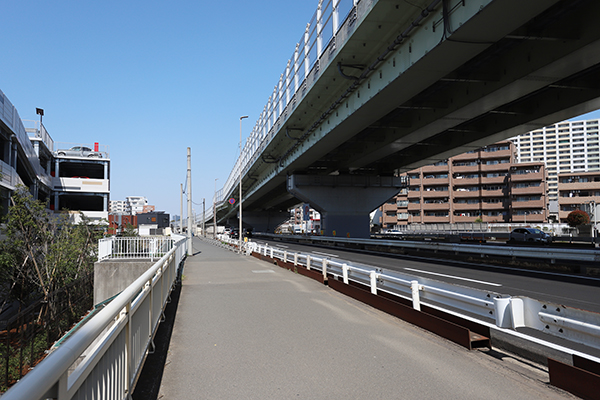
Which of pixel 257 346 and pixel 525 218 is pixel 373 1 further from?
pixel 525 218

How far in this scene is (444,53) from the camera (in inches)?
590

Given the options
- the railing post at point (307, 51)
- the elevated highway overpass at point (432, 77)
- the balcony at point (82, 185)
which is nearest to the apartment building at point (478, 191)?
the elevated highway overpass at point (432, 77)

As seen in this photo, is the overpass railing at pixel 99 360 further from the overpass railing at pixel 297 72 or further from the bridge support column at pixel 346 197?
the bridge support column at pixel 346 197

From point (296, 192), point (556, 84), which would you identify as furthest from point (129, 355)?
point (296, 192)

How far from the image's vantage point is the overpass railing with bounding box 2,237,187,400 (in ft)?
6.66

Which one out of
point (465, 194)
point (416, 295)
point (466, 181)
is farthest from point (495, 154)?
point (416, 295)

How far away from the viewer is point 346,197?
46250 millimetres

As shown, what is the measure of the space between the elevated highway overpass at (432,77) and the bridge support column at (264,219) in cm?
6551

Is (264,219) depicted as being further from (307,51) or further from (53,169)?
(307,51)

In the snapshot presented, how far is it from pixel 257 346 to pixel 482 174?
286ft

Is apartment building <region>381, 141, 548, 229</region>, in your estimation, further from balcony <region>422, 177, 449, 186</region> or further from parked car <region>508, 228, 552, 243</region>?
parked car <region>508, 228, 552, 243</region>

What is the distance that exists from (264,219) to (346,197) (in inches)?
2390

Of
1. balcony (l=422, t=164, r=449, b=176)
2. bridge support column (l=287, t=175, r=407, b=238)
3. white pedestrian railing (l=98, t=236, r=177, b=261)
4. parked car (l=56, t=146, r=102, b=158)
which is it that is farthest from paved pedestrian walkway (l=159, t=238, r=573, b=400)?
balcony (l=422, t=164, r=449, b=176)

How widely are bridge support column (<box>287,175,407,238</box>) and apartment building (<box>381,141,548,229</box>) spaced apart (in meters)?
39.5
